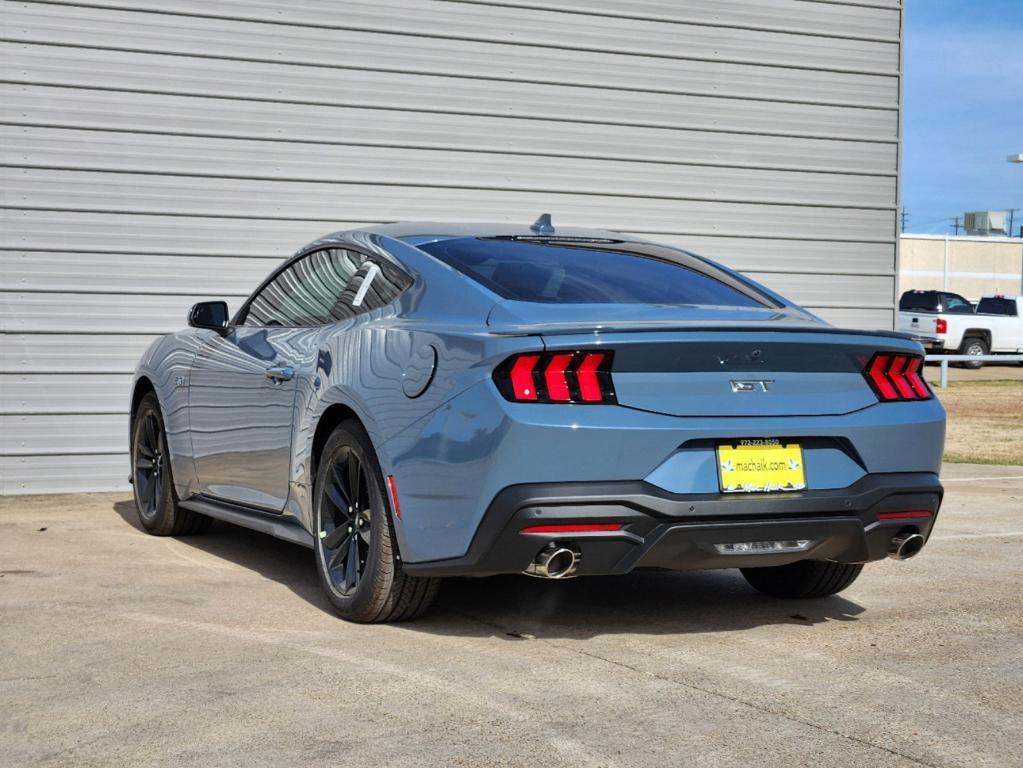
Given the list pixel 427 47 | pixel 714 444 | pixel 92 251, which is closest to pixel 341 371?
pixel 714 444

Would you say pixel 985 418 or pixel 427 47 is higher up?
pixel 427 47

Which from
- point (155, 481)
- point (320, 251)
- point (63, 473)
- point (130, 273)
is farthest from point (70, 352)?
point (320, 251)

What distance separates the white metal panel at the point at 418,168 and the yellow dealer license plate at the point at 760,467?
6.01 m

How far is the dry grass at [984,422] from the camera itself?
45.5ft

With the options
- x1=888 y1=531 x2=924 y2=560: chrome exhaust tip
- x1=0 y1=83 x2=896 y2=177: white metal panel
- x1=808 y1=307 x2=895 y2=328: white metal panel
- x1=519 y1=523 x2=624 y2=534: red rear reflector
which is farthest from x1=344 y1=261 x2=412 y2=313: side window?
x1=808 y1=307 x2=895 y2=328: white metal panel

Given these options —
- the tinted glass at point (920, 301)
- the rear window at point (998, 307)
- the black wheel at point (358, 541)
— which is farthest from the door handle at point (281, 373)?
the rear window at point (998, 307)

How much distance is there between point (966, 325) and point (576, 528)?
99.9 feet

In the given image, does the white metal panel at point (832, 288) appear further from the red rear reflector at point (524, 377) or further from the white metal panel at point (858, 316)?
the red rear reflector at point (524, 377)

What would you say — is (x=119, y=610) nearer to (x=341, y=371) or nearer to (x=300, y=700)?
(x=341, y=371)

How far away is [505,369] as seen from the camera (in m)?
4.64

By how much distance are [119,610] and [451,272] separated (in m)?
1.79

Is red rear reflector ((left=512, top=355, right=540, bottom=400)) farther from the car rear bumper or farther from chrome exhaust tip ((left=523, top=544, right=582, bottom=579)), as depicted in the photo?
chrome exhaust tip ((left=523, top=544, right=582, bottom=579))

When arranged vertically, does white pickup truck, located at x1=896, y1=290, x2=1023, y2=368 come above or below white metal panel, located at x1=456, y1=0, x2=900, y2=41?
below

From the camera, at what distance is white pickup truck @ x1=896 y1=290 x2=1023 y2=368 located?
109 ft
